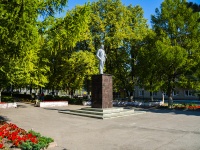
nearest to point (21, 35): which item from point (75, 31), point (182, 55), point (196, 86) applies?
point (75, 31)

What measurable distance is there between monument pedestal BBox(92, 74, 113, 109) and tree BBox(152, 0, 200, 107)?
712 cm

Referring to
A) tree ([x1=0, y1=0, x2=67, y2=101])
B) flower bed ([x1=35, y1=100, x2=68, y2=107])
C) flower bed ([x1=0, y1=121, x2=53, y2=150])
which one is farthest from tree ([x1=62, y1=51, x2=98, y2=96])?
flower bed ([x1=0, y1=121, x2=53, y2=150])

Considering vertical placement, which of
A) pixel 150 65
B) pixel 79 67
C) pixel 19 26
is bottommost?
pixel 19 26

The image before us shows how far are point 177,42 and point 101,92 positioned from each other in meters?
11.5

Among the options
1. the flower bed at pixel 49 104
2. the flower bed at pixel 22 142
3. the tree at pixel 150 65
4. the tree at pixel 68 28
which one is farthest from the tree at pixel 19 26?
the tree at pixel 150 65

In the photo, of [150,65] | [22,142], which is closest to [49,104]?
[150,65]

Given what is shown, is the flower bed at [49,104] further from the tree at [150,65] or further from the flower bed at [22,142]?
the flower bed at [22,142]

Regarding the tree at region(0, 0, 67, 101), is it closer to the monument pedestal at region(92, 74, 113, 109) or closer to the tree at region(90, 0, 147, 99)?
the monument pedestal at region(92, 74, 113, 109)

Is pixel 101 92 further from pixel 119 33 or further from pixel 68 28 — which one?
pixel 119 33

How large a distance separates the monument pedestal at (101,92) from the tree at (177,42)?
7122 mm

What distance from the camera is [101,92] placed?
18.2 meters

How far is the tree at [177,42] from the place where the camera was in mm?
22334

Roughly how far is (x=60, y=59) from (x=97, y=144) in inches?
965

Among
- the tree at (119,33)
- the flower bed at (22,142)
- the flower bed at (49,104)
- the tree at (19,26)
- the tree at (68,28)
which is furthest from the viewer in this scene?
the tree at (119,33)
